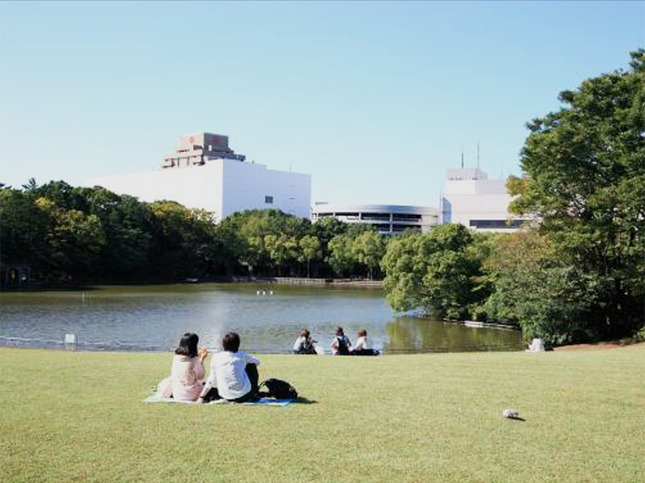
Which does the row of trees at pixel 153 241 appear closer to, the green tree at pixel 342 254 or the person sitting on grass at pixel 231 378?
the green tree at pixel 342 254

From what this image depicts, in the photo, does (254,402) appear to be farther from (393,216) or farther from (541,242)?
(393,216)

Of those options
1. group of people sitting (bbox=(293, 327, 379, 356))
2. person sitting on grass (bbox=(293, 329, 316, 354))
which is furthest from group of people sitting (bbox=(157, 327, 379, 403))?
person sitting on grass (bbox=(293, 329, 316, 354))

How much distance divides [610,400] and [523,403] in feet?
4.20

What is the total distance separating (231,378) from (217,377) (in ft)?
0.68

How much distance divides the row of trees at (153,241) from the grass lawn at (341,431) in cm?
6730

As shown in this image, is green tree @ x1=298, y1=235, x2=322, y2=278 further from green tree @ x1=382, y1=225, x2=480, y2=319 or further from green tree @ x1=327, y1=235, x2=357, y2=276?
green tree @ x1=382, y1=225, x2=480, y2=319

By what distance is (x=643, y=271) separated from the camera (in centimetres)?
2370

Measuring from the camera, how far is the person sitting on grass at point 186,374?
889 cm

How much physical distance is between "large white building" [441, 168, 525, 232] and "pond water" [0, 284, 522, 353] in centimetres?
6188

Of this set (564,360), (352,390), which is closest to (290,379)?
(352,390)

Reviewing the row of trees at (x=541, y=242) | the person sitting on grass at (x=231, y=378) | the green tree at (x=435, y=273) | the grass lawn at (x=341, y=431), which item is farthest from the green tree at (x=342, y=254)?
the person sitting on grass at (x=231, y=378)

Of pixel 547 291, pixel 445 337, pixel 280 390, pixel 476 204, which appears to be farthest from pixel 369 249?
pixel 280 390

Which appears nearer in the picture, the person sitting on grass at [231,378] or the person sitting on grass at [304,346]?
the person sitting on grass at [231,378]

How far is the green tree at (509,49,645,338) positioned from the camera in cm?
2348
